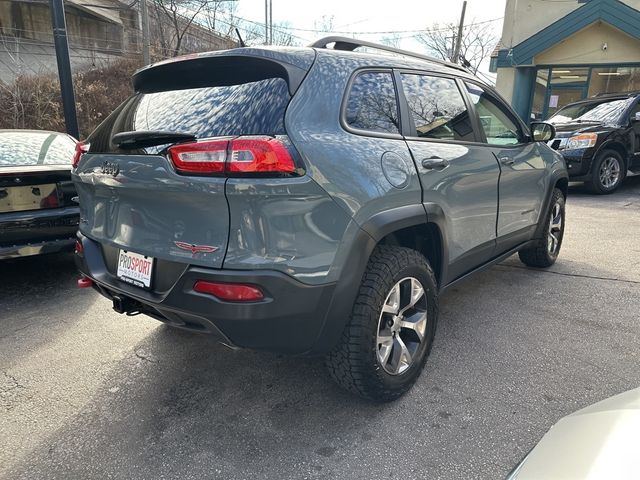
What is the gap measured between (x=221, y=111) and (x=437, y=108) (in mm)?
1466

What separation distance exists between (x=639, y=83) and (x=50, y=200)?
15830 millimetres

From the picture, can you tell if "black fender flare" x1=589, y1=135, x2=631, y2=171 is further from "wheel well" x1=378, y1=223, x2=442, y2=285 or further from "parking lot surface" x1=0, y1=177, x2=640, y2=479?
"wheel well" x1=378, y1=223, x2=442, y2=285

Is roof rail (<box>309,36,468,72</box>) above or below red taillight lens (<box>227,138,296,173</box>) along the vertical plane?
above

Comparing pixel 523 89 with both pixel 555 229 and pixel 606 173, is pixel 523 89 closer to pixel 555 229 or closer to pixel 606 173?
pixel 606 173

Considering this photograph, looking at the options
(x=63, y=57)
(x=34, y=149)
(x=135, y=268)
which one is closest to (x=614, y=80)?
(x=63, y=57)

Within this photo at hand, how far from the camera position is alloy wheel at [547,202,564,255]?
4.52 meters

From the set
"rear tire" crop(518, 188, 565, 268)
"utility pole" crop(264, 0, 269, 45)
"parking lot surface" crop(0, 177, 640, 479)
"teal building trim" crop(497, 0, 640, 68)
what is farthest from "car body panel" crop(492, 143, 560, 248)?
"utility pole" crop(264, 0, 269, 45)

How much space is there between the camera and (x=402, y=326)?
102 inches

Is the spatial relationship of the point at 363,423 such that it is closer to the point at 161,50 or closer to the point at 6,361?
the point at 6,361

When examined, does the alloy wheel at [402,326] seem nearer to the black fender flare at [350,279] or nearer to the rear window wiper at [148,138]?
the black fender flare at [350,279]

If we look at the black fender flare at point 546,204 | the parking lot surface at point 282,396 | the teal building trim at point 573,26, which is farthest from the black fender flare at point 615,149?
the teal building trim at point 573,26

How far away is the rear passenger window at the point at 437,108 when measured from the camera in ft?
9.05

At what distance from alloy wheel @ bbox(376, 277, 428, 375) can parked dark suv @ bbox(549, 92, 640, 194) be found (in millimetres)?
6906

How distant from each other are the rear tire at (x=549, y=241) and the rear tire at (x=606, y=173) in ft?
15.5
